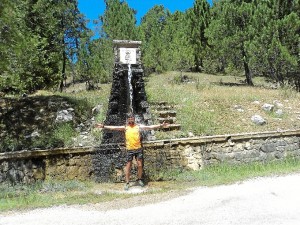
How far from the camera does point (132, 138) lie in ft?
26.9

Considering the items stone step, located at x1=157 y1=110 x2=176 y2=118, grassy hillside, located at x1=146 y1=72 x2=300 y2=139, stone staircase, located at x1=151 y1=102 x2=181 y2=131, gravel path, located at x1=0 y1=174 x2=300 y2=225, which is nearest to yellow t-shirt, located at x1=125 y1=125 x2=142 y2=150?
gravel path, located at x1=0 y1=174 x2=300 y2=225

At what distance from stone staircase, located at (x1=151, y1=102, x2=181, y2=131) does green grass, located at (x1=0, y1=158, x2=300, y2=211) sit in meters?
3.75

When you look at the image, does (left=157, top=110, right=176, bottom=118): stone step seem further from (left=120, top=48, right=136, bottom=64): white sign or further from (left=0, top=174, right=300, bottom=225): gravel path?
(left=0, top=174, right=300, bottom=225): gravel path

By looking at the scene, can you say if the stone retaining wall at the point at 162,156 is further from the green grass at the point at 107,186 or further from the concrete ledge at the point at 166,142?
the green grass at the point at 107,186

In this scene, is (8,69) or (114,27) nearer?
(8,69)

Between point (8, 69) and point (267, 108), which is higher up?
point (8, 69)

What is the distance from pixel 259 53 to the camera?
21406 mm

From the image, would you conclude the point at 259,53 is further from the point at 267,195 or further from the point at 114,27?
the point at 267,195

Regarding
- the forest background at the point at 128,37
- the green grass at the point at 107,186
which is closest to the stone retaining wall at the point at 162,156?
the green grass at the point at 107,186

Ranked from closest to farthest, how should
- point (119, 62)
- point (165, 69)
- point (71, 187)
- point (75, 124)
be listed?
point (71, 187)
point (119, 62)
point (75, 124)
point (165, 69)

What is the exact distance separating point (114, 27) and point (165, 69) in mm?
7131

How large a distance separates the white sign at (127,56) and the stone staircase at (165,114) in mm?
3178

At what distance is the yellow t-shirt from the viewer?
8.18 meters

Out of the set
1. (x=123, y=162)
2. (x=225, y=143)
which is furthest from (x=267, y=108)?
(x=123, y=162)
